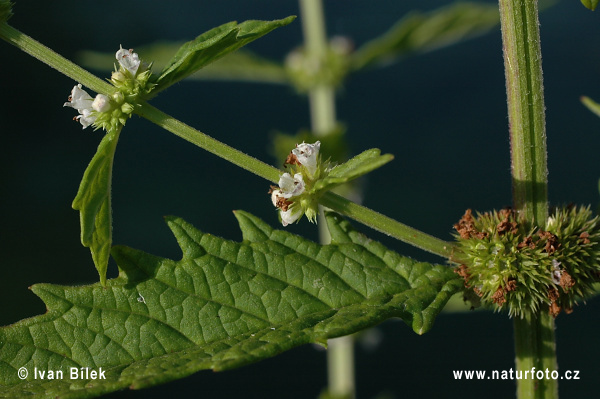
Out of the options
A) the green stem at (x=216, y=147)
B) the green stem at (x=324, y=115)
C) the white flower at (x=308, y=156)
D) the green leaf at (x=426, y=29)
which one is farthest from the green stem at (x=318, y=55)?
the green stem at (x=216, y=147)

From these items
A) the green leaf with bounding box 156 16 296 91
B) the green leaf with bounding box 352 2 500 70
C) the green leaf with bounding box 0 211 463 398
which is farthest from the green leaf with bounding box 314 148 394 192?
the green leaf with bounding box 352 2 500 70

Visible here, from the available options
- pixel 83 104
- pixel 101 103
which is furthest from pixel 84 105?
pixel 101 103

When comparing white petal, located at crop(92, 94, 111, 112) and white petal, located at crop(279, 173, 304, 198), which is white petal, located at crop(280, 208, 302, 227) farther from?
white petal, located at crop(92, 94, 111, 112)

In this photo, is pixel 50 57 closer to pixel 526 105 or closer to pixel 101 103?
pixel 101 103

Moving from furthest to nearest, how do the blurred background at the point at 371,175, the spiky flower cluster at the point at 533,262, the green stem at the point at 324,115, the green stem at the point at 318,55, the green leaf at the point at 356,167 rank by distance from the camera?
the blurred background at the point at 371,175 < the green stem at the point at 318,55 < the green stem at the point at 324,115 < the spiky flower cluster at the point at 533,262 < the green leaf at the point at 356,167

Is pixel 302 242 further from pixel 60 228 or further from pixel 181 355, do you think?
pixel 60 228

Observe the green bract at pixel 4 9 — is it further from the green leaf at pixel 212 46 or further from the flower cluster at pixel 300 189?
the flower cluster at pixel 300 189

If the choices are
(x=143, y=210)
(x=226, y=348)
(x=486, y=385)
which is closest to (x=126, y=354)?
(x=226, y=348)
